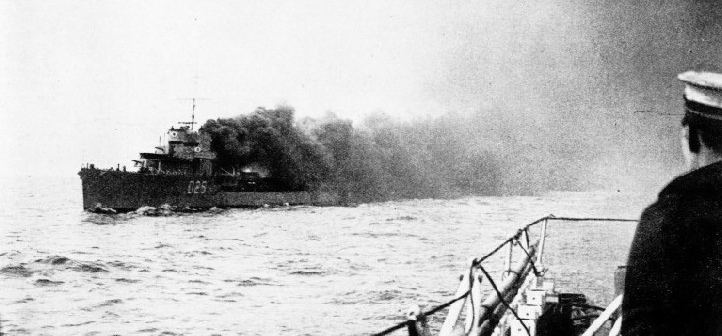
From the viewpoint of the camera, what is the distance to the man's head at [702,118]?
1.57 metres

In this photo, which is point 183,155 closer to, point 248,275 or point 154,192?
point 154,192

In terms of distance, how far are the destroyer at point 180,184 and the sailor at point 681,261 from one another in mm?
49311

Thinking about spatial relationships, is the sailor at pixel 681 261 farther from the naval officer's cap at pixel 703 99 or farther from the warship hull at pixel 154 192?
the warship hull at pixel 154 192

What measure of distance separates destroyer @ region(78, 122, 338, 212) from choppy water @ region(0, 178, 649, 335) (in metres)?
11.0

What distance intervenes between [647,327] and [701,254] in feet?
0.74

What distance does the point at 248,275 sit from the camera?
19438mm

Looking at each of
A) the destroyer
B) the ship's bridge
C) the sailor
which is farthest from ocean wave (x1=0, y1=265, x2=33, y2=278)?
the ship's bridge

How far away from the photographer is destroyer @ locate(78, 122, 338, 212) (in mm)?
47094

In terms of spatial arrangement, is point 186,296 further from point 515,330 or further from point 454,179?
point 454,179

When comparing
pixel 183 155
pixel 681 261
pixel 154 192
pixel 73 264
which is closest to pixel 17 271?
pixel 73 264

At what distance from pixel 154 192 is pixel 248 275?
1266 inches

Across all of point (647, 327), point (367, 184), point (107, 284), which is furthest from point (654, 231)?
point (367, 184)

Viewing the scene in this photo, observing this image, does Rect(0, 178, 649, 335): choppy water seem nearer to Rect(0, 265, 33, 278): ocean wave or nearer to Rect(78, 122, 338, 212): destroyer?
Rect(0, 265, 33, 278): ocean wave

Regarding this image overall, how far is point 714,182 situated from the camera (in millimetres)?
1462
